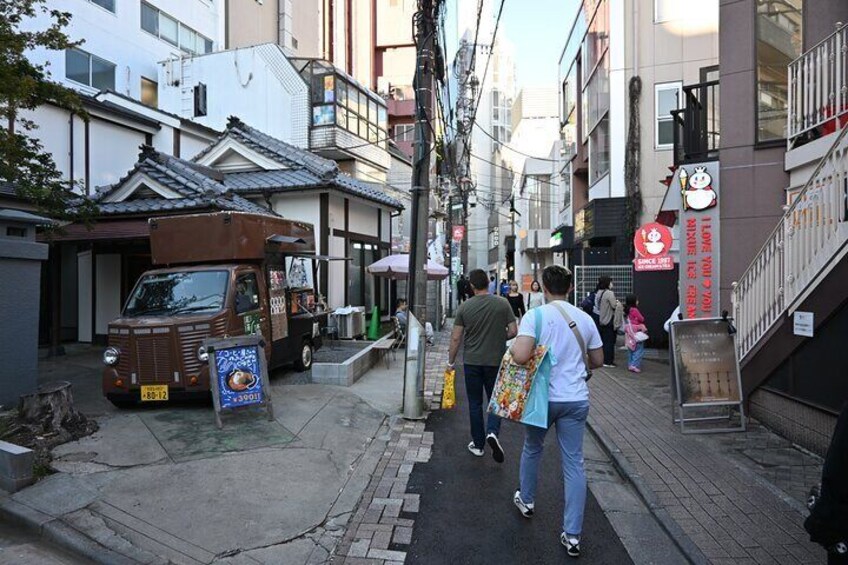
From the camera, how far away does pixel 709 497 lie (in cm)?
454

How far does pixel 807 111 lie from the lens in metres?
7.64

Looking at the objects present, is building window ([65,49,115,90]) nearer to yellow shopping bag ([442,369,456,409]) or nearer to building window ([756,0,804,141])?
yellow shopping bag ([442,369,456,409])

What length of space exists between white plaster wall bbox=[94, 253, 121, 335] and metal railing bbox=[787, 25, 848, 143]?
1418cm

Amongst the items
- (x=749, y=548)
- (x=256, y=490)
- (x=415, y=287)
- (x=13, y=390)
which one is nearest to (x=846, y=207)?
(x=749, y=548)

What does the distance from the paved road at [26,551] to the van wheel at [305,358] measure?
572 centimetres

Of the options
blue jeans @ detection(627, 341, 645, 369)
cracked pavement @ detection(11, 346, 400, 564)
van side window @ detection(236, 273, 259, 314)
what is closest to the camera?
cracked pavement @ detection(11, 346, 400, 564)

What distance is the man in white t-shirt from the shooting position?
3.66 meters

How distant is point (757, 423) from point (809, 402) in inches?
44.3

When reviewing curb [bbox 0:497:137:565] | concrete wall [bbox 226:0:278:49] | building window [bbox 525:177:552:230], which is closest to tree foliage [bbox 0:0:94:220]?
curb [bbox 0:497:137:565]

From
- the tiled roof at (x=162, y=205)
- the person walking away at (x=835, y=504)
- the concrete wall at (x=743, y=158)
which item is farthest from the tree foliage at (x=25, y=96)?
the concrete wall at (x=743, y=158)

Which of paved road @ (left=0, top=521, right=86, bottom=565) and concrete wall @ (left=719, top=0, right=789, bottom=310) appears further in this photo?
Result: concrete wall @ (left=719, top=0, right=789, bottom=310)

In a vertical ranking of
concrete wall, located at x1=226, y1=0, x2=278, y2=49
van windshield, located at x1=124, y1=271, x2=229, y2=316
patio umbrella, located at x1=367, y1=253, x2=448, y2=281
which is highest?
concrete wall, located at x1=226, y1=0, x2=278, y2=49

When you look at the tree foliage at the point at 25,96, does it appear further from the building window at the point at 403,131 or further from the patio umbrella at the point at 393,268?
the building window at the point at 403,131

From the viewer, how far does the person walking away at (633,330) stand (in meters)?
10.1
